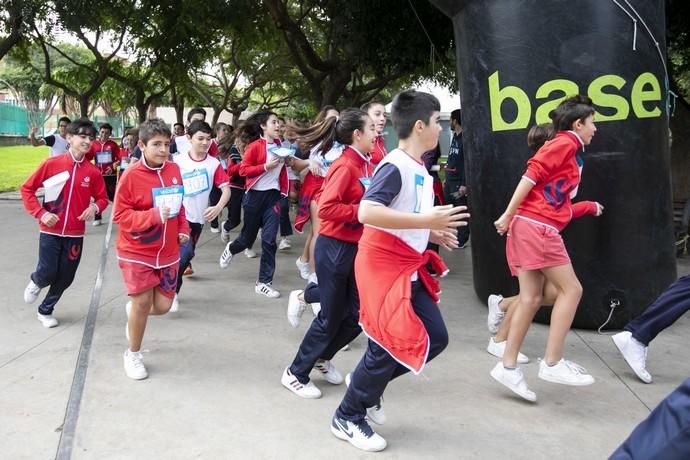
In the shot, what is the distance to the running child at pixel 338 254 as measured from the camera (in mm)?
3900

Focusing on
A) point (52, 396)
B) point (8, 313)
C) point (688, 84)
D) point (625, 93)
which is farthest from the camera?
point (688, 84)

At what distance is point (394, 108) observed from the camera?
10.7 ft

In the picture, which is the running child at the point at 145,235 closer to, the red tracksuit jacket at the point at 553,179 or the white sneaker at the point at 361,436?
the white sneaker at the point at 361,436

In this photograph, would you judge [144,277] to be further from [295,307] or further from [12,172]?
[12,172]

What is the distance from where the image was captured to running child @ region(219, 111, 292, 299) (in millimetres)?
6516

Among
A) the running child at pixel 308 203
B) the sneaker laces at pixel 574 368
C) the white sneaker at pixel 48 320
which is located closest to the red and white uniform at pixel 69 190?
the white sneaker at pixel 48 320

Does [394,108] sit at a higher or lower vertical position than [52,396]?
higher

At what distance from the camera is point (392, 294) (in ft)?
10.4

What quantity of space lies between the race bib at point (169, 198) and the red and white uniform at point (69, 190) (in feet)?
3.62

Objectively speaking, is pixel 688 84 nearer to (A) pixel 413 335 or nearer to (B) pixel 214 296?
(B) pixel 214 296

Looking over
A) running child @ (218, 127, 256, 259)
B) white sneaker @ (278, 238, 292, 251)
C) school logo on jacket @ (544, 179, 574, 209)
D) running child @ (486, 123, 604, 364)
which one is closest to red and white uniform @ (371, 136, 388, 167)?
running child @ (486, 123, 604, 364)

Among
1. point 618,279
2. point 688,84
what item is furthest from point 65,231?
point 688,84

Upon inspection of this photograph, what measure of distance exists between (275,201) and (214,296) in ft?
3.60

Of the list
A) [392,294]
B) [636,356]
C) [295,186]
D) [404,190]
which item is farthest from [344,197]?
[295,186]
